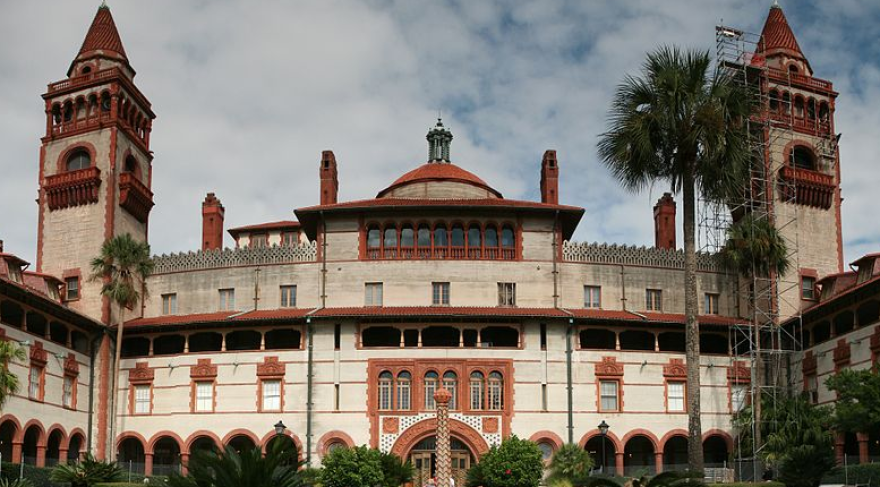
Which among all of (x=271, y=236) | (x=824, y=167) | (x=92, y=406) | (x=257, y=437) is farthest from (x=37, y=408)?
(x=824, y=167)

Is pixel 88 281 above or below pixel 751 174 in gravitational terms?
below

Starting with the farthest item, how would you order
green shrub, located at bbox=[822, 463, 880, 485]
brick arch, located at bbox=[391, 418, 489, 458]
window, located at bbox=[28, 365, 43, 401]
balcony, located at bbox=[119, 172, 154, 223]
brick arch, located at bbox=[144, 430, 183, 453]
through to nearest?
balcony, located at bbox=[119, 172, 154, 223] < brick arch, located at bbox=[144, 430, 183, 453] < brick arch, located at bbox=[391, 418, 489, 458] < window, located at bbox=[28, 365, 43, 401] < green shrub, located at bbox=[822, 463, 880, 485]

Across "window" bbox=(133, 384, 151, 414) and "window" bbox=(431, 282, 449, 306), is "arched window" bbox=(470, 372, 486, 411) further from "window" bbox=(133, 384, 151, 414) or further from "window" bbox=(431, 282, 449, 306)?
"window" bbox=(133, 384, 151, 414)

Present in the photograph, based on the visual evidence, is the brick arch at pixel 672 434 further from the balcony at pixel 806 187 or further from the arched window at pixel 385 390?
the arched window at pixel 385 390

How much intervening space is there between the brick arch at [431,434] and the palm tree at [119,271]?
52.3 ft

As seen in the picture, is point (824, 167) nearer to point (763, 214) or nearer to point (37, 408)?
point (763, 214)

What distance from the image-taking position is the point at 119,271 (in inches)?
2454

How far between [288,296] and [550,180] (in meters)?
16.7

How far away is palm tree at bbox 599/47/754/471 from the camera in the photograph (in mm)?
44656

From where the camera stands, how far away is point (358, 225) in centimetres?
6309

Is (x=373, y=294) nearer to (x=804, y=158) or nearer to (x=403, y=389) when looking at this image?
(x=403, y=389)

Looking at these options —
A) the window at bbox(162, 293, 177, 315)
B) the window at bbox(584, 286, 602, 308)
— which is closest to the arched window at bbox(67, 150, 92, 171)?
the window at bbox(162, 293, 177, 315)

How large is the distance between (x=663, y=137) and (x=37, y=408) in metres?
33.8

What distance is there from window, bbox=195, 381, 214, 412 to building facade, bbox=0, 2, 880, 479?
0.07 m
